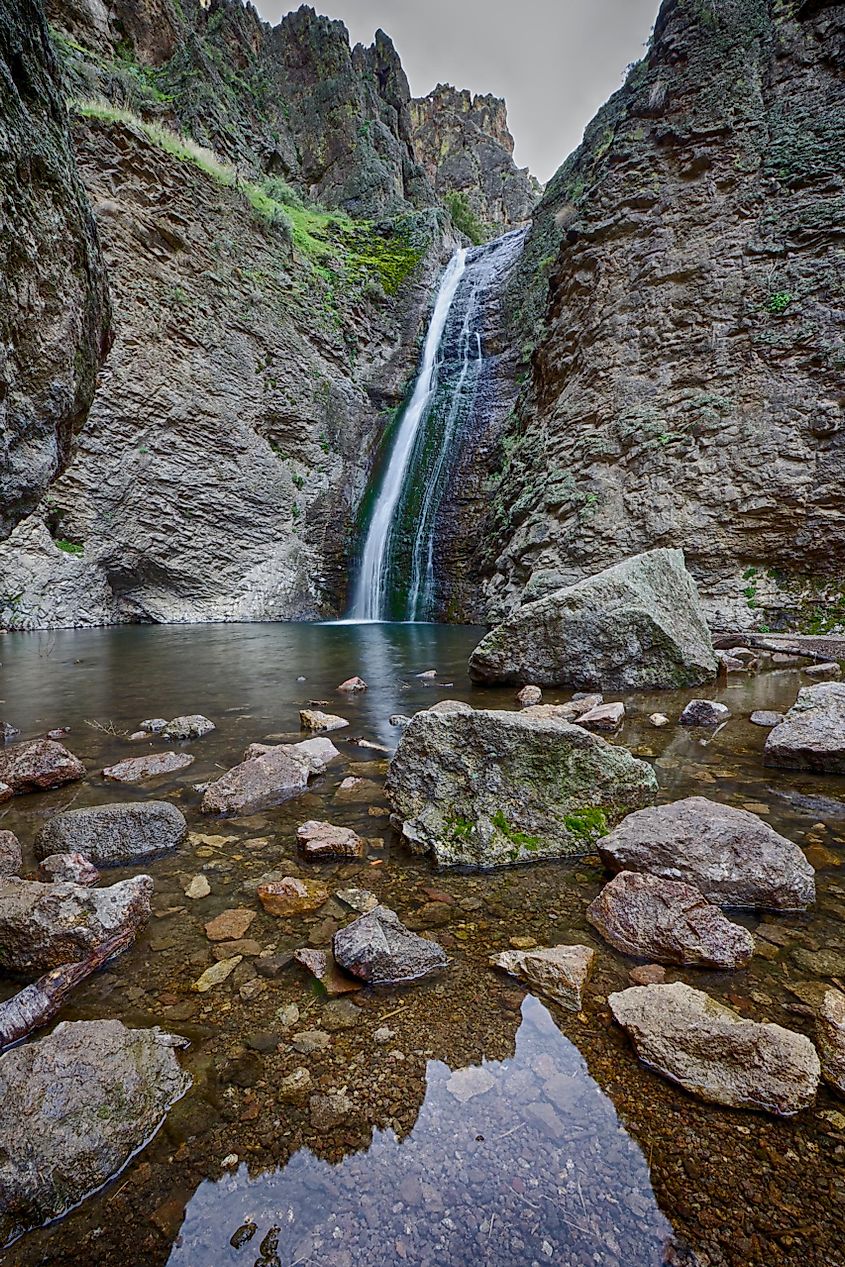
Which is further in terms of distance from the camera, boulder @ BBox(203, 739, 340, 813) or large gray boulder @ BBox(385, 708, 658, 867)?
boulder @ BBox(203, 739, 340, 813)

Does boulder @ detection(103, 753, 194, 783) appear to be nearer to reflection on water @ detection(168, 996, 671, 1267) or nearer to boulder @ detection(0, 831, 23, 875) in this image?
boulder @ detection(0, 831, 23, 875)

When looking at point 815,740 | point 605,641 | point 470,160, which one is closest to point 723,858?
point 815,740

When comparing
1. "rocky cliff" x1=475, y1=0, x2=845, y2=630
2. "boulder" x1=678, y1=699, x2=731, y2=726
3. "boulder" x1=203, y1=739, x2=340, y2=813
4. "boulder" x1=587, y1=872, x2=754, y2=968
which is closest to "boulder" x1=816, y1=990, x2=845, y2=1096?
"boulder" x1=587, y1=872, x2=754, y2=968

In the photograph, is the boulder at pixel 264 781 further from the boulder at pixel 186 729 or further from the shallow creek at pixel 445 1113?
the boulder at pixel 186 729

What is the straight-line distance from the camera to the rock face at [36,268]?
297cm

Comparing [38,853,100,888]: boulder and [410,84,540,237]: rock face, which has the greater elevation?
[410,84,540,237]: rock face

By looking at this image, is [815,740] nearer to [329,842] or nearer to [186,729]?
[329,842]

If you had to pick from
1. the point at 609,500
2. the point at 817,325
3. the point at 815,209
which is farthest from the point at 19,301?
the point at 815,209

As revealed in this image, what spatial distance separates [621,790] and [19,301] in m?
4.34

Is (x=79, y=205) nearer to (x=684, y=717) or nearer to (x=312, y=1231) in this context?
(x=312, y=1231)

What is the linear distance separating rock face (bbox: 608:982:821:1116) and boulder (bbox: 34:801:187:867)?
5.78 ft

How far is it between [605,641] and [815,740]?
231 centimetres

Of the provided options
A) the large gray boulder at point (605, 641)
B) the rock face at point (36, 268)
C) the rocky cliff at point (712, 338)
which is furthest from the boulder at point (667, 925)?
the rocky cliff at point (712, 338)

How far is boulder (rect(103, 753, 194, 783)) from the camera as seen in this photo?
291 cm
